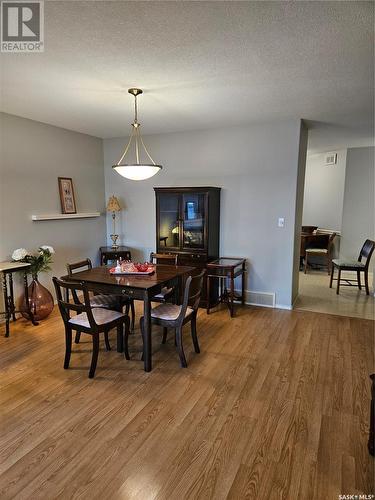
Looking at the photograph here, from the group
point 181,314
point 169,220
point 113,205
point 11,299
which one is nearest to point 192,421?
point 181,314

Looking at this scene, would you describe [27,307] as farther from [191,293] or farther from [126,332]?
[191,293]

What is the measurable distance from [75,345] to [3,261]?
1445mm

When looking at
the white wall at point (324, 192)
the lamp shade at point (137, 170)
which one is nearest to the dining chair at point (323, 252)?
the white wall at point (324, 192)

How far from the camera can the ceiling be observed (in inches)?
69.7

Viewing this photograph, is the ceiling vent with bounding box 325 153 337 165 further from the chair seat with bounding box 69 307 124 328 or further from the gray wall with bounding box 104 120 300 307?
the chair seat with bounding box 69 307 124 328

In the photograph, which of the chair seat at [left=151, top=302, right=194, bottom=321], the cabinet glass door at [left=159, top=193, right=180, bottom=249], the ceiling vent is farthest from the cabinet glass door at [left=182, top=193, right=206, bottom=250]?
the ceiling vent

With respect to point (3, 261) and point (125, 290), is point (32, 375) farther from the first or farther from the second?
point (3, 261)

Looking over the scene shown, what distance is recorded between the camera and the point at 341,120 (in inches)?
160

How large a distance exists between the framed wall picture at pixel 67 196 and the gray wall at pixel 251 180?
1.26 meters

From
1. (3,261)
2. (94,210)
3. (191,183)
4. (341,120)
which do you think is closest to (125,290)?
(3,261)

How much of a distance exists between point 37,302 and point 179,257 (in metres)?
1.91

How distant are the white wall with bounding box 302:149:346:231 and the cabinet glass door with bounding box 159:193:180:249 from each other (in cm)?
419

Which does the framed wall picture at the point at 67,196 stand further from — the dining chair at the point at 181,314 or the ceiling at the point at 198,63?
the dining chair at the point at 181,314

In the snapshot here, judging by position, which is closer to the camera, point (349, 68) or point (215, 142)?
point (349, 68)
